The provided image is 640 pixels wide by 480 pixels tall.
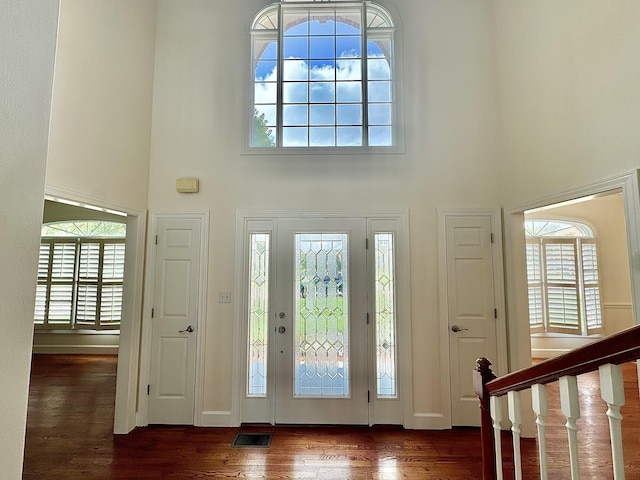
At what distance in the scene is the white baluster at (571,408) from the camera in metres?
1.02

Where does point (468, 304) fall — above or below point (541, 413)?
above

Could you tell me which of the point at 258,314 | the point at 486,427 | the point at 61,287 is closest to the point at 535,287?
the point at 258,314

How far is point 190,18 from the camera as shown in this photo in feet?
12.3

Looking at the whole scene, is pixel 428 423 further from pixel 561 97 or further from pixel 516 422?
pixel 561 97

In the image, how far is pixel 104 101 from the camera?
301 cm

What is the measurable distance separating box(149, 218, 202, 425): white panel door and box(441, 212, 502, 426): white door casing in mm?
2644

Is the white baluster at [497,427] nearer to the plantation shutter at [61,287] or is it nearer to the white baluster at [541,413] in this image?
the white baluster at [541,413]

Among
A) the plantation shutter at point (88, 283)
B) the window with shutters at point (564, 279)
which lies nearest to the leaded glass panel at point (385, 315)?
the window with shutters at point (564, 279)

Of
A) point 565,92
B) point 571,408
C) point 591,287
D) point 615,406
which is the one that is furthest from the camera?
point 591,287

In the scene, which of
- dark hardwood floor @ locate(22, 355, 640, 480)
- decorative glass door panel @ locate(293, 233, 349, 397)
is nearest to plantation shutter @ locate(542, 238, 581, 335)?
dark hardwood floor @ locate(22, 355, 640, 480)

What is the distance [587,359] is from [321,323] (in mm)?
2697

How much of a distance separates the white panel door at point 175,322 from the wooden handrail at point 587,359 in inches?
121

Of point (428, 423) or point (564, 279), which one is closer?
point (428, 423)

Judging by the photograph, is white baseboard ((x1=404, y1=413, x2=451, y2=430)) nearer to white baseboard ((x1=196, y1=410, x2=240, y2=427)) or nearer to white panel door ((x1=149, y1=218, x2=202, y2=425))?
white baseboard ((x1=196, y1=410, x2=240, y2=427))
